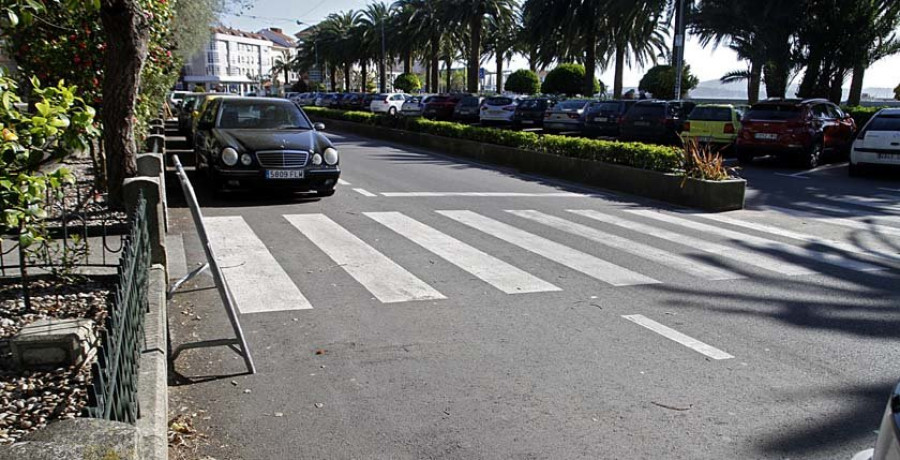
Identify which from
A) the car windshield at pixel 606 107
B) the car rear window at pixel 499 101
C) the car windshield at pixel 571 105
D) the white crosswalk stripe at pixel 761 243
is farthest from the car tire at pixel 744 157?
the car rear window at pixel 499 101

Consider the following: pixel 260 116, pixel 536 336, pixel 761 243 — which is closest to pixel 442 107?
pixel 260 116

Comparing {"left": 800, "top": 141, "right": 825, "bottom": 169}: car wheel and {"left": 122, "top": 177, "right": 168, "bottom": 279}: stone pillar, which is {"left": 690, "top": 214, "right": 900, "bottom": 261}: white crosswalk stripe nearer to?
{"left": 122, "top": 177, "right": 168, "bottom": 279}: stone pillar

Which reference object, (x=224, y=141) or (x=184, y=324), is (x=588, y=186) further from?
(x=184, y=324)

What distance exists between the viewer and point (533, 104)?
1293 inches

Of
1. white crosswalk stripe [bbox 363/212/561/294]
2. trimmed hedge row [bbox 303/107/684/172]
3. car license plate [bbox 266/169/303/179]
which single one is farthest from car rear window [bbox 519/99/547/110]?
white crosswalk stripe [bbox 363/212/561/294]

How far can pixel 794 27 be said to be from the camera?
25.7m

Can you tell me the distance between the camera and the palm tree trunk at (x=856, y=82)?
86.4 ft

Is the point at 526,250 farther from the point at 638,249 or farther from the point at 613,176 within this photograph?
the point at 613,176

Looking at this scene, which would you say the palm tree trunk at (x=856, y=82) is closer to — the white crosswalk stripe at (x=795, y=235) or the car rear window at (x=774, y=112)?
the car rear window at (x=774, y=112)

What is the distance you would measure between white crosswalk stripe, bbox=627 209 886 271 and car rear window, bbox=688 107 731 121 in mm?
10590

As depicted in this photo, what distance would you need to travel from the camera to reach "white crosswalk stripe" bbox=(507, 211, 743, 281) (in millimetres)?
7691

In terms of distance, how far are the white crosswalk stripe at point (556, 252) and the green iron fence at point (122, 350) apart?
15.0 feet

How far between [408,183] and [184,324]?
9.02 meters

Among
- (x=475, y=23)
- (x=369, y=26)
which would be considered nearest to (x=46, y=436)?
(x=475, y=23)
